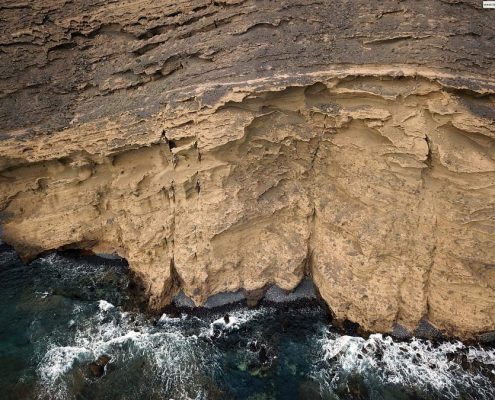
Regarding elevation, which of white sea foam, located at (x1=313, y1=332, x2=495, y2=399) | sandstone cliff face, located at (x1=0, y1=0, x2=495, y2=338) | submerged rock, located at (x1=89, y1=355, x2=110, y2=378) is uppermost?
sandstone cliff face, located at (x1=0, y1=0, x2=495, y2=338)

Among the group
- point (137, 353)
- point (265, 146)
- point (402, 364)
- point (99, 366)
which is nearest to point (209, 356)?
point (137, 353)

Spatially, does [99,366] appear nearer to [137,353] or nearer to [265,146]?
[137,353]

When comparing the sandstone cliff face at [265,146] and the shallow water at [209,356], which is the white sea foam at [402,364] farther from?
the sandstone cliff face at [265,146]

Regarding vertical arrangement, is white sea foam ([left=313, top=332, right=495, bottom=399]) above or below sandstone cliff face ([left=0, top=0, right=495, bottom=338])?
below

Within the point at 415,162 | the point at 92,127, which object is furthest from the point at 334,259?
the point at 92,127

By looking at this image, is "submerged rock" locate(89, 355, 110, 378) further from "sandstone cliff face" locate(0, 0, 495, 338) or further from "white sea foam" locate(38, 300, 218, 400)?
"sandstone cliff face" locate(0, 0, 495, 338)

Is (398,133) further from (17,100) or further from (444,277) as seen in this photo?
(17,100)

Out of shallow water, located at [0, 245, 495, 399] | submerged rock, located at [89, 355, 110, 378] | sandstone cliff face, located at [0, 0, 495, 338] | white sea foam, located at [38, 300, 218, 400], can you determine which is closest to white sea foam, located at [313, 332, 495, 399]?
shallow water, located at [0, 245, 495, 399]

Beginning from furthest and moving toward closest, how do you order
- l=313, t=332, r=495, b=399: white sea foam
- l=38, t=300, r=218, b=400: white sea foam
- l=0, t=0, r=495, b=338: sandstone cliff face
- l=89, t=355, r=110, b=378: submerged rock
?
l=89, t=355, r=110, b=378: submerged rock → l=38, t=300, r=218, b=400: white sea foam → l=313, t=332, r=495, b=399: white sea foam → l=0, t=0, r=495, b=338: sandstone cliff face
